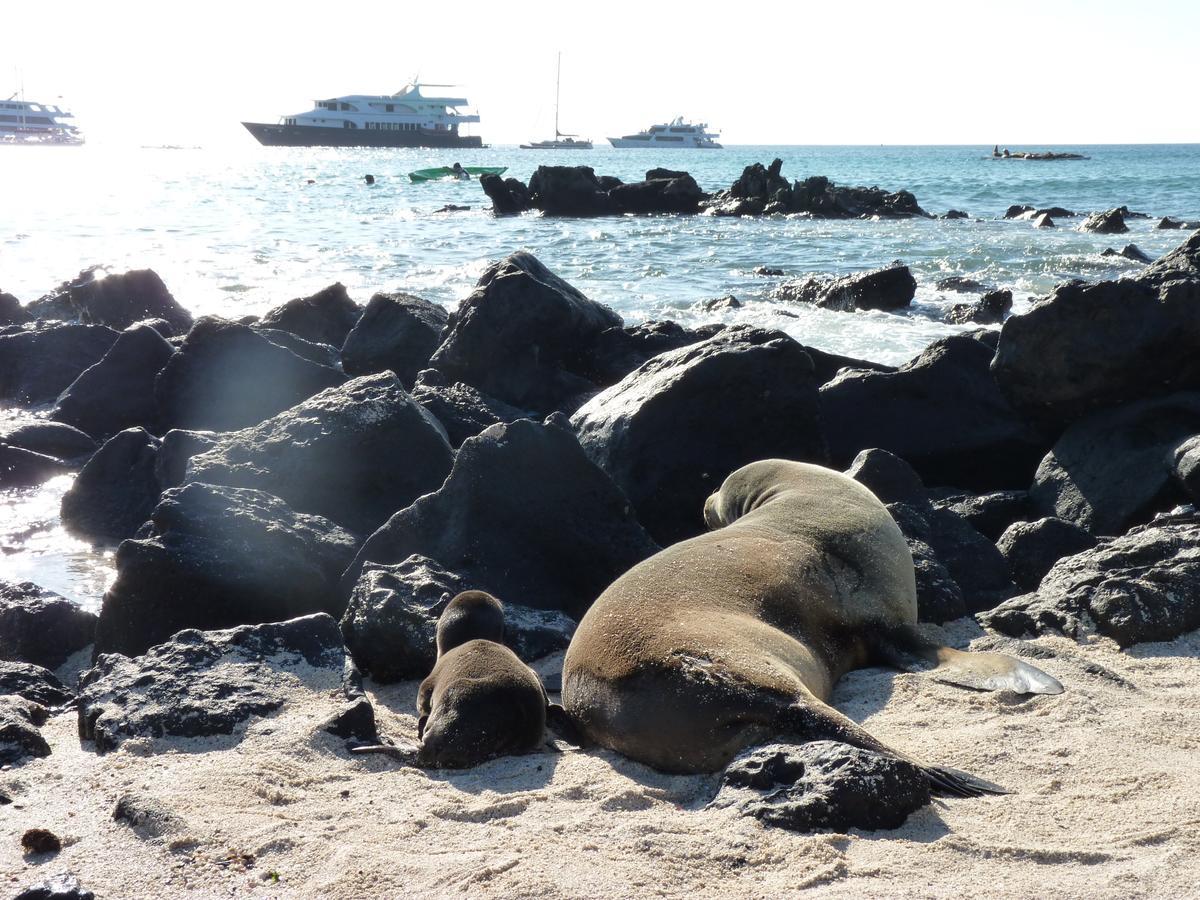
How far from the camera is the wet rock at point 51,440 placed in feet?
31.4

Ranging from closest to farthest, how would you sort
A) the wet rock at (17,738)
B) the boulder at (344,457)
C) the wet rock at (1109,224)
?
the wet rock at (17,738) → the boulder at (344,457) → the wet rock at (1109,224)

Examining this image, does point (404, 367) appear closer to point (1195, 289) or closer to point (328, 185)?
point (1195, 289)

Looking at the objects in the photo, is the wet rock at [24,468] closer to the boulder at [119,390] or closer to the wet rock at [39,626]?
the boulder at [119,390]

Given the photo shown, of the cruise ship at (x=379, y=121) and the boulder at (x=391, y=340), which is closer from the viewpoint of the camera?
the boulder at (x=391, y=340)

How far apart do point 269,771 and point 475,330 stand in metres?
6.57

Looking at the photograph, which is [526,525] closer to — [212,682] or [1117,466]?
[212,682]

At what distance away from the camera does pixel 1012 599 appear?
5.62 meters

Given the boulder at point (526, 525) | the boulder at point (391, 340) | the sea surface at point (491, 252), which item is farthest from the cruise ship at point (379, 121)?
the boulder at point (526, 525)

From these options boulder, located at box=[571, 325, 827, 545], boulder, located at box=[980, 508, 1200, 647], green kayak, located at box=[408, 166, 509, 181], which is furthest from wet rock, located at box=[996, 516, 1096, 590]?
green kayak, located at box=[408, 166, 509, 181]

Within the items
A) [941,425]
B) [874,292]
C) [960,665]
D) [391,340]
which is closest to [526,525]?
[960,665]

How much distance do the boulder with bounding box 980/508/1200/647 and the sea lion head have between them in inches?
92.0

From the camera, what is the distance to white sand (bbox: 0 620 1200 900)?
296 cm

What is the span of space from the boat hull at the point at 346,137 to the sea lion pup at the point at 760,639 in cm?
10305

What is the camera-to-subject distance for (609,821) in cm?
338
